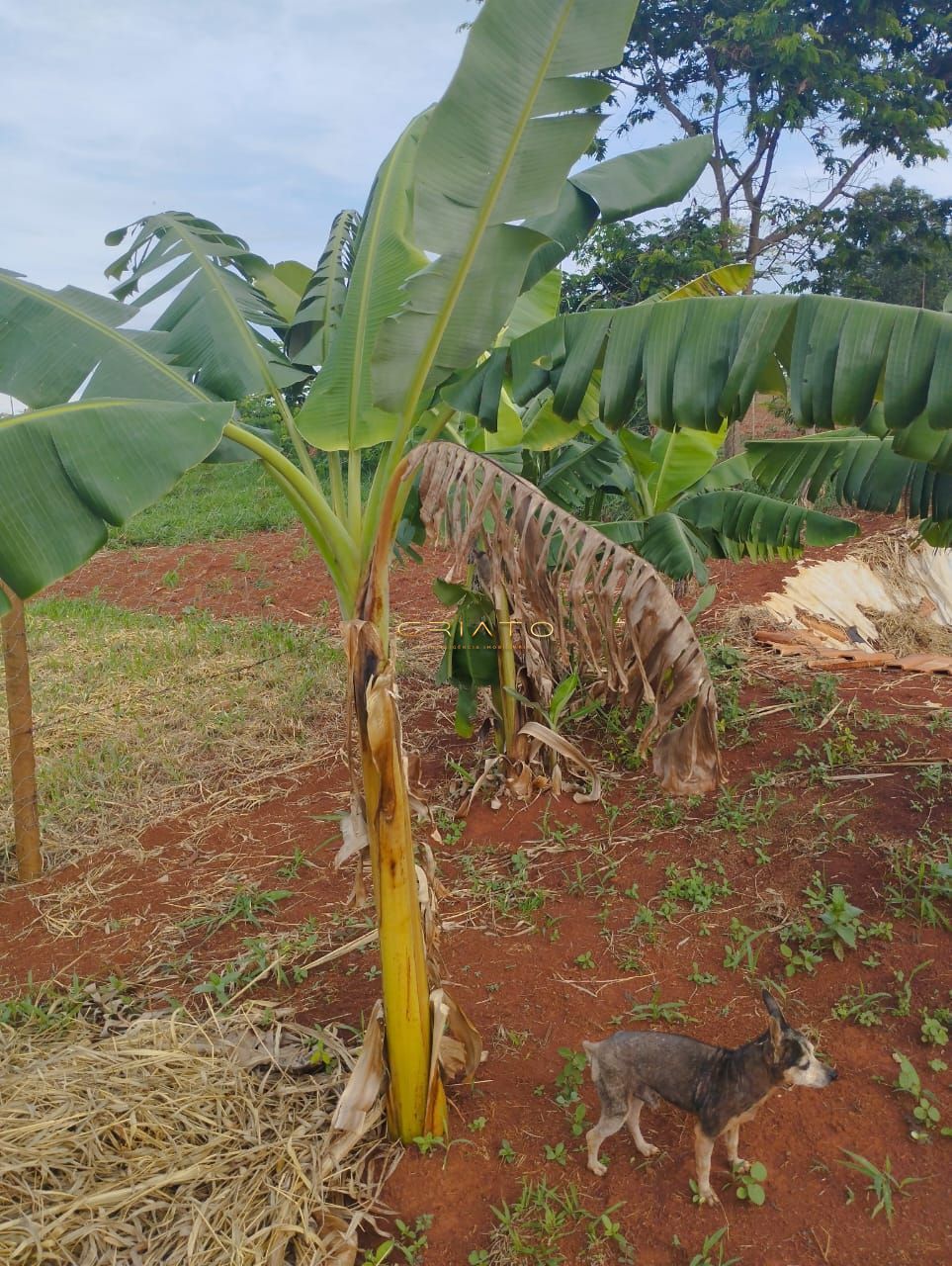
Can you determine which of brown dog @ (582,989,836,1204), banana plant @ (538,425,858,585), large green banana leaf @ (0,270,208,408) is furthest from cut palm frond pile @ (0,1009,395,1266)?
banana plant @ (538,425,858,585)

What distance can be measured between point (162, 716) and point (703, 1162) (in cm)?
475

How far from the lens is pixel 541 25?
2225mm

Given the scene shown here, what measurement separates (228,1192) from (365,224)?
2.97 meters

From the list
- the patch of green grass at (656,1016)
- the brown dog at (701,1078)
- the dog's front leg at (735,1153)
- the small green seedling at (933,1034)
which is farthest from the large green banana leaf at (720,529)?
the dog's front leg at (735,1153)

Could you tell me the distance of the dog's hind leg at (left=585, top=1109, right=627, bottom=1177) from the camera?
2496mm

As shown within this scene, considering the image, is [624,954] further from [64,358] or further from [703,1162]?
[64,358]

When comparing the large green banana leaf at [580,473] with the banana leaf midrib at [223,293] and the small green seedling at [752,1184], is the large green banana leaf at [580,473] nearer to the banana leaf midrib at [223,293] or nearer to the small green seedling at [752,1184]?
the banana leaf midrib at [223,293]

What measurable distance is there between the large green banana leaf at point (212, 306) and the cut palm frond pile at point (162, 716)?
2637 millimetres

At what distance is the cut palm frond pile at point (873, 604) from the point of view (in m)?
7.09

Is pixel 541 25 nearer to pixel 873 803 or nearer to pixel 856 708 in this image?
pixel 873 803

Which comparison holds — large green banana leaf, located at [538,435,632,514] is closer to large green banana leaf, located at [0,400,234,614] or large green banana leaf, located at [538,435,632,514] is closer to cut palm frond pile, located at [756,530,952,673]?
cut palm frond pile, located at [756,530,952,673]

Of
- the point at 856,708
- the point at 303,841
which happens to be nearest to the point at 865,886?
the point at 856,708

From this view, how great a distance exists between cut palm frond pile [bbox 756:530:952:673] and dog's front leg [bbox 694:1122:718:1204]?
4267 mm

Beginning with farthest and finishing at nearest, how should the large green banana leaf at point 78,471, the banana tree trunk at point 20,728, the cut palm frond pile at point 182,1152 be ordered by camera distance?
1. the banana tree trunk at point 20,728
2. the cut palm frond pile at point 182,1152
3. the large green banana leaf at point 78,471
